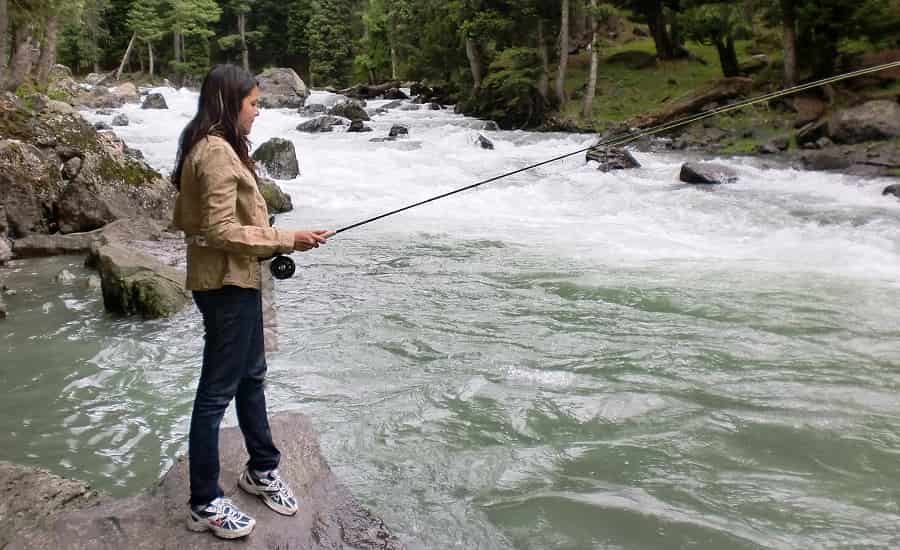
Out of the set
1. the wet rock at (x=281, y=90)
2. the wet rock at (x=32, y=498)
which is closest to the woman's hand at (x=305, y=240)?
the wet rock at (x=32, y=498)

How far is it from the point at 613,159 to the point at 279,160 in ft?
26.0

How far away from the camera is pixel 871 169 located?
1470 cm

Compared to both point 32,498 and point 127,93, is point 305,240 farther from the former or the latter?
point 127,93

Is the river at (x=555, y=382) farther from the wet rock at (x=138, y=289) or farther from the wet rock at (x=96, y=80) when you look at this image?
the wet rock at (x=96, y=80)

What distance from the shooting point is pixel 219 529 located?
297 cm

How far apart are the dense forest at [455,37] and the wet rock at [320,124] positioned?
5.84 metres

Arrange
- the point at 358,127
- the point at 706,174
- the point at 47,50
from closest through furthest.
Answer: the point at 706,174, the point at 47,50, the point at 358,127

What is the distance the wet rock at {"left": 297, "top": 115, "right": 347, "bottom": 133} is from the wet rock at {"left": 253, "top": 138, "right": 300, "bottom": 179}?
9830 mm

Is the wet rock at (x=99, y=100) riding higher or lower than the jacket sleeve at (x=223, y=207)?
higher

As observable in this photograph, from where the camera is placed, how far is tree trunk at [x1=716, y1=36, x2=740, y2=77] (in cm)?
2356

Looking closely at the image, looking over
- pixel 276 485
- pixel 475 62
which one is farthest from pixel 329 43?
pixel 276 485

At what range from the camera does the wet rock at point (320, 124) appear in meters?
26.6

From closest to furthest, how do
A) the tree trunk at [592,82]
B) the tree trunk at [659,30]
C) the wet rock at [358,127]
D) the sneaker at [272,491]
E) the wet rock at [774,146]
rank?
the sneaker at [272,491]
the wet rock at [774,146]
the tree trunk at [592,82]
the wet rock at [358,127]
the tree trunk at [659,30]

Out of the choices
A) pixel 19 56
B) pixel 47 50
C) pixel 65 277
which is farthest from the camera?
pixel 47 50
